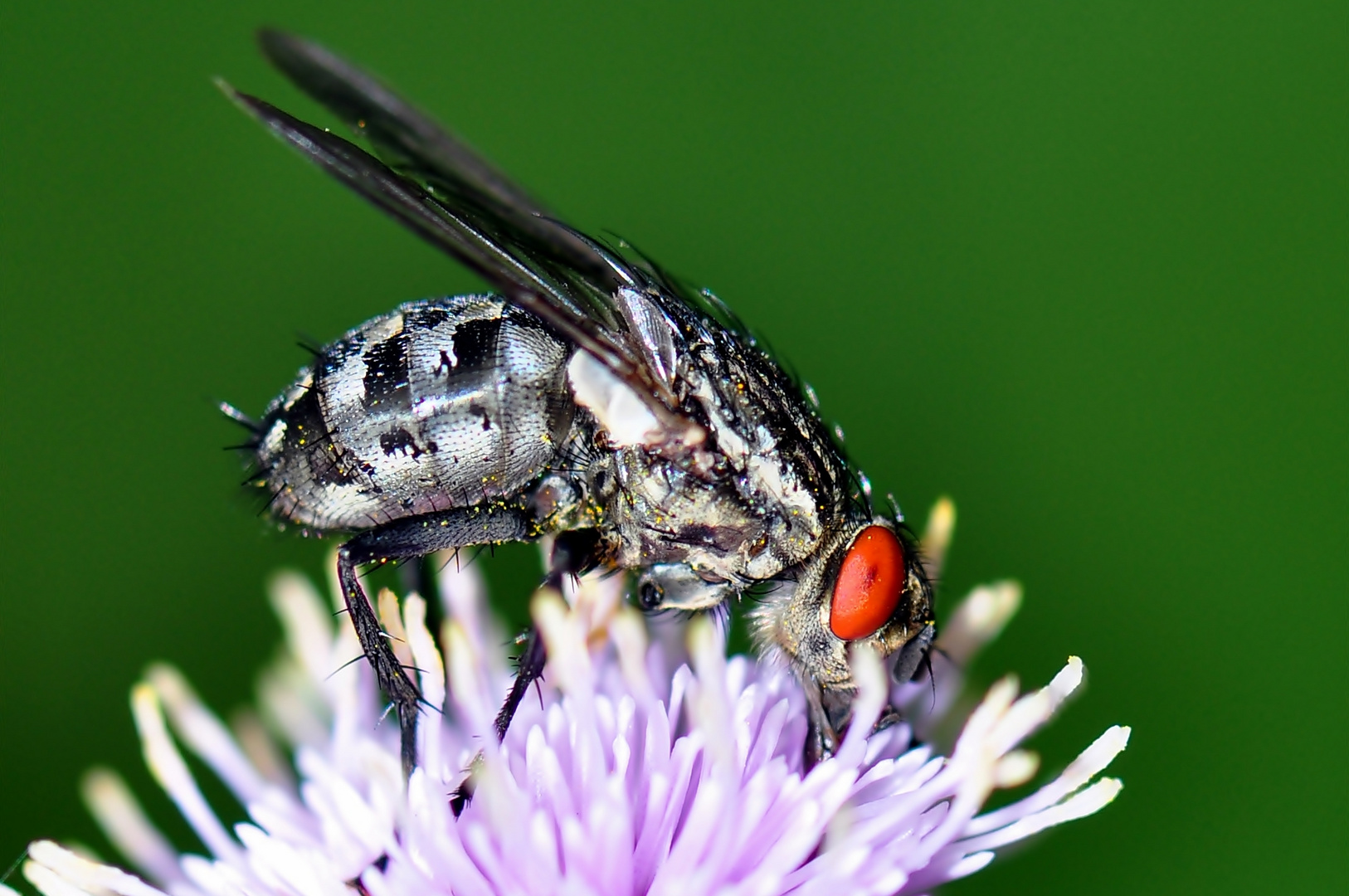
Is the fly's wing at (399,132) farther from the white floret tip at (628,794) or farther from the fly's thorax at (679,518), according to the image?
the white floret tip at (628,794)

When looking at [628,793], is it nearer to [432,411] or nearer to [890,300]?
[432,411]

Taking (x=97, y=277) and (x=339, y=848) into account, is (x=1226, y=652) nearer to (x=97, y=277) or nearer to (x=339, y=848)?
(x=339, y=848)

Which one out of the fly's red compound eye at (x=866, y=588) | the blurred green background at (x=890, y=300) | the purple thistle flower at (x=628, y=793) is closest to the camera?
the purple thistle flower at (x=628, y=793)

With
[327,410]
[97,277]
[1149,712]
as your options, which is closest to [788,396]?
[327,410]

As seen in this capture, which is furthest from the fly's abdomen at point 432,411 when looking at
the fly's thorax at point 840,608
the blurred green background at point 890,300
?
the blurred green background at point 890,300

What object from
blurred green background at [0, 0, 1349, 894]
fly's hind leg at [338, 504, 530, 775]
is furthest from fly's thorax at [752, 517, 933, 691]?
blurred green background at [0, 0, 1349, 894]

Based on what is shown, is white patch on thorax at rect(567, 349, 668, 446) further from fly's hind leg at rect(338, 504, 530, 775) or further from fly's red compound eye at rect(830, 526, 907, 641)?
fly's red compound eye at rect(830, 526, 907, 641)

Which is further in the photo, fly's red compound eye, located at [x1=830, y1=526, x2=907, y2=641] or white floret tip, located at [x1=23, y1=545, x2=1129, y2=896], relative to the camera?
fly's red compound eye, located at [x1=830, y1=526, x2=907, y2=641]
